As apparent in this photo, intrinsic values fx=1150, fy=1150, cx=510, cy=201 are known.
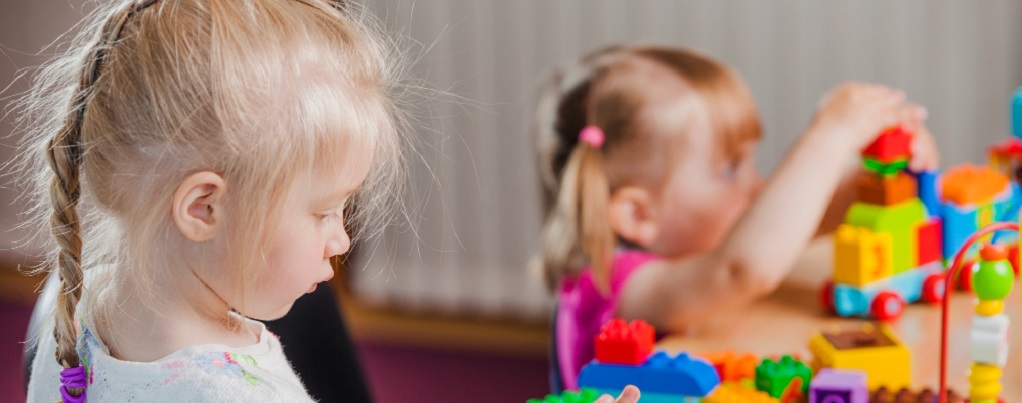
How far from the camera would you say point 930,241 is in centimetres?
117

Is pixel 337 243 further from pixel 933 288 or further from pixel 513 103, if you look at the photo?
pixel 513 103

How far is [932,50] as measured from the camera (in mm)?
2125

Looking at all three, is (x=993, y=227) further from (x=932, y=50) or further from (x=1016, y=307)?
(x=932, y=50)

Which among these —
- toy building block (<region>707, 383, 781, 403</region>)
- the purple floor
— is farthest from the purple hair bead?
the purple floor

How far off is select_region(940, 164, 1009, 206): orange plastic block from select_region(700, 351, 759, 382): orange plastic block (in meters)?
0.39

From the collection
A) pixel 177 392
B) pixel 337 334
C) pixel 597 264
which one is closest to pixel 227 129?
pixel 177 392

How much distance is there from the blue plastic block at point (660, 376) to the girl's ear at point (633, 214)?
0.44 m

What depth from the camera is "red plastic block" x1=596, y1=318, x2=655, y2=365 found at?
86cm

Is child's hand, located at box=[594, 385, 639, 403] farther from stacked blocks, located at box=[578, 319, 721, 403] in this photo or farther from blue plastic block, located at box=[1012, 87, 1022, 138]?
blue plastic block, located at box=[1012, 87, 1022, 138]

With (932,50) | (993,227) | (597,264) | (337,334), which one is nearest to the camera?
(993,227)

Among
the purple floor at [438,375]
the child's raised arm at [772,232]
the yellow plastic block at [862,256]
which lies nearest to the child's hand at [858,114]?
the child's raised arm at [772,232]

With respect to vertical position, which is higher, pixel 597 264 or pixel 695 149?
pixel 695 149

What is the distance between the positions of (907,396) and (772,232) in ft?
0.94

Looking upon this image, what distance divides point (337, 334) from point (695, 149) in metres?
0.51
